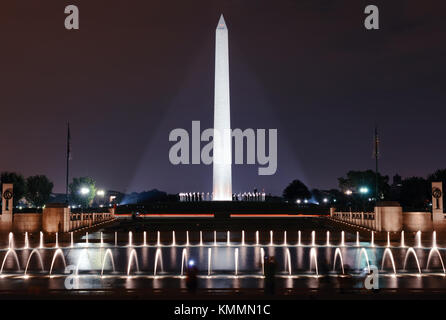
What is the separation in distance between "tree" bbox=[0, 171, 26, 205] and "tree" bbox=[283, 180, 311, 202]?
70082mm

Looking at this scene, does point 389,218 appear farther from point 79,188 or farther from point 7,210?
point 79,188

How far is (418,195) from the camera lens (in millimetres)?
117375

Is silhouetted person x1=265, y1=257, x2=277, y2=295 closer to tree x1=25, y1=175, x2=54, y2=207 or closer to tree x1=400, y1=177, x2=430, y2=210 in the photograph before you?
tree x1=400, y1=177, x2=430, y2=210

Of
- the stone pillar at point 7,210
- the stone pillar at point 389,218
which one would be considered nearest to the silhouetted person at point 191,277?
the stone pillar at point 389,218

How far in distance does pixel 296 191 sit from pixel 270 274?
145 metres

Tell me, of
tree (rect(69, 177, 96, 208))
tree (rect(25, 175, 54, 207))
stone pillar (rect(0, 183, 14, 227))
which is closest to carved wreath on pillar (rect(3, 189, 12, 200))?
stone pillar (rect(0, 183, 14, 227))

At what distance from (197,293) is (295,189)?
14631 cm

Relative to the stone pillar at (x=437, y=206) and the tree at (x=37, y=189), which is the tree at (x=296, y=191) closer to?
the tree at (x=37, y=189)

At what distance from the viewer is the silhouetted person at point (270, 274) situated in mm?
12359

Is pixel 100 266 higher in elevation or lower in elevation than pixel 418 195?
lower

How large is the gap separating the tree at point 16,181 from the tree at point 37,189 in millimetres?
7477

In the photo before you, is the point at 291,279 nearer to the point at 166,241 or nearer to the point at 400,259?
the point at 400,259
